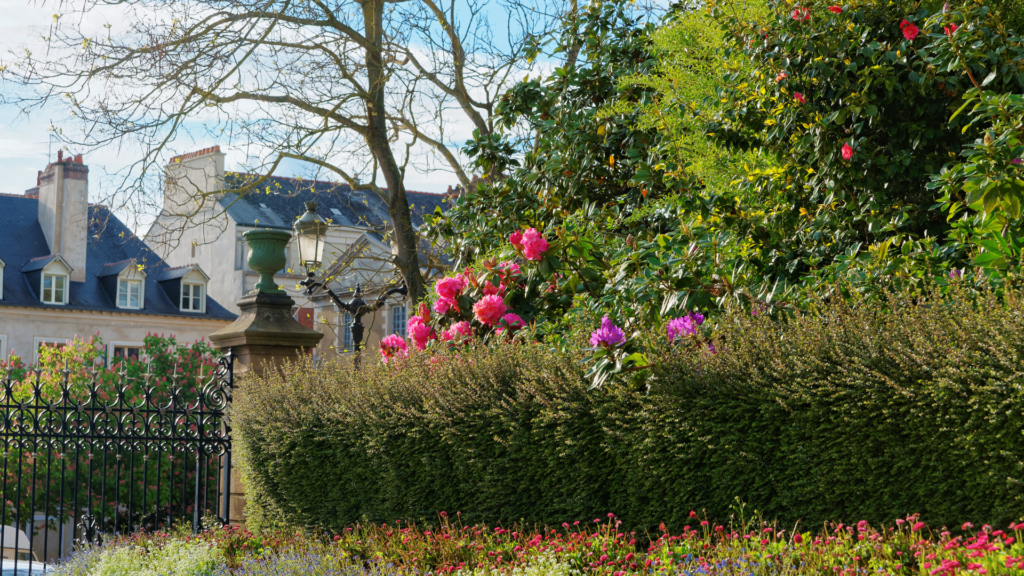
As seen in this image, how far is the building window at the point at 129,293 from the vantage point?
35031mm

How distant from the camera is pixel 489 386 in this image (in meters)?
5.57

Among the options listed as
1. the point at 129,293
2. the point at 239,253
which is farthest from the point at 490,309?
the point at 239,253

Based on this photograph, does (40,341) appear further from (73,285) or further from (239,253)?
(239,253)

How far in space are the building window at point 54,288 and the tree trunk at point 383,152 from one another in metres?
26.3

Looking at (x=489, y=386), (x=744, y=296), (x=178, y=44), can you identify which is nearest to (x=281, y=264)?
(x=178, y=44)

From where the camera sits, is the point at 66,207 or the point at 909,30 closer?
the point at 909,30

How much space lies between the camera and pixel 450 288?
24.3ft

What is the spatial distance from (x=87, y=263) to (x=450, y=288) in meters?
32.9

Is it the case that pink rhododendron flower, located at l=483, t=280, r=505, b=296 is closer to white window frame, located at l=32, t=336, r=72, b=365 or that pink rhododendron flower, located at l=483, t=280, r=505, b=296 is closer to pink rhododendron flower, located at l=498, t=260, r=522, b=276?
pink rhododendron flower, located at l=498, t=260, r=522, b=276

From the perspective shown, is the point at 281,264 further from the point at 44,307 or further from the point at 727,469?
the point at 44,307

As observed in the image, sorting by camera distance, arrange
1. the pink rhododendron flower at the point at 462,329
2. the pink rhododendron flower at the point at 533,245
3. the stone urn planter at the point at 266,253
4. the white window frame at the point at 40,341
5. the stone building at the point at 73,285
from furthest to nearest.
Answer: the stone building at the point at 73,285 → the white window frame at the point at 40,341 → the stone urn planter at the point at 266,253 → the pink rhododendron flower at the point at 462,329 → the pink rhododendron flower at the point at 533,245

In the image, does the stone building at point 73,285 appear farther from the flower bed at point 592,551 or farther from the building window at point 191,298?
the flower bed at point 592,551

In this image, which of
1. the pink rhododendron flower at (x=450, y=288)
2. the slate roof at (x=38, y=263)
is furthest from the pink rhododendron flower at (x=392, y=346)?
the slate roof at (x=38, y=263)

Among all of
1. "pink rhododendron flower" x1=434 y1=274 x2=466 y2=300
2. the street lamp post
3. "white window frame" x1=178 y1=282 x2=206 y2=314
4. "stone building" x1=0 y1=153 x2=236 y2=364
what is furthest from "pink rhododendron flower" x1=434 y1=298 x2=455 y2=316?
"white window frame" x1=178 y1=282 x2=206 y2=314
